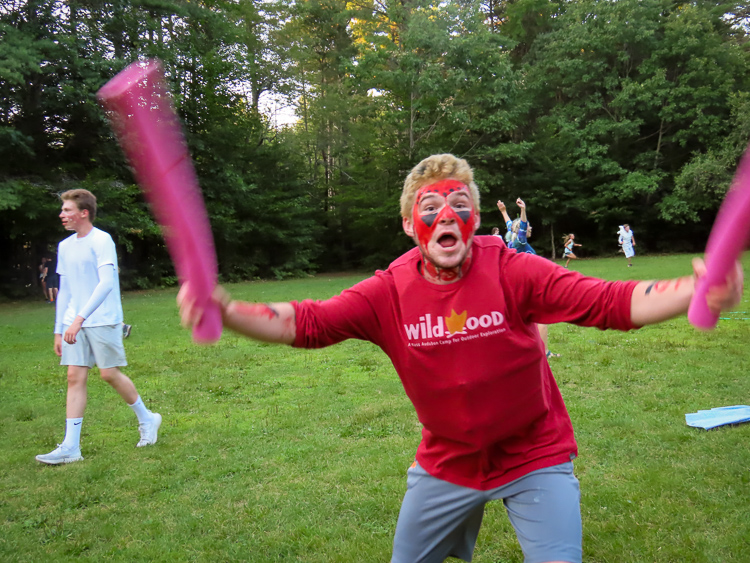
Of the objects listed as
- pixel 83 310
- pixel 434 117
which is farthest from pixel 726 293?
pixel 434 117

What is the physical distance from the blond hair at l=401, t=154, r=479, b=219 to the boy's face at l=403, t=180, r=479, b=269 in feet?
0.10

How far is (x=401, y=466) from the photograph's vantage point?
5.69 meters

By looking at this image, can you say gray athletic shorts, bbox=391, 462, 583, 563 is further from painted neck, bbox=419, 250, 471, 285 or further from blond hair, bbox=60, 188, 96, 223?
blond hair, bbox=60, 188, 96, 223

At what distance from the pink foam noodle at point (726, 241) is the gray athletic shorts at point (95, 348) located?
543 cm

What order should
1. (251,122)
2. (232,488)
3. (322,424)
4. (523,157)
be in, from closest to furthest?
(232,488), (322,424), (251,122), (523,157)

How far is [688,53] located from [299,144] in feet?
83.5

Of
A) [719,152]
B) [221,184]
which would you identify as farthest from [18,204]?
[719,152]

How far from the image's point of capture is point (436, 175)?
3000 mm

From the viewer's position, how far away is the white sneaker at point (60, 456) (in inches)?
241

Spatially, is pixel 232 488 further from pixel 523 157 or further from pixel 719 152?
pixel 719 152

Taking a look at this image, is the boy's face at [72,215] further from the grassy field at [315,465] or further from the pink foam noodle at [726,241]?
the pink foam noodle at [726,241]

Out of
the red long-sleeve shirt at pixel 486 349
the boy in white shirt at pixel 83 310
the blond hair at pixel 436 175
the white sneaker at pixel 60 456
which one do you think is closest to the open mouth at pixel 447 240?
the red long-sleeve shirt at pixel 486 349

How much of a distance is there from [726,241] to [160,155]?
1782 mm

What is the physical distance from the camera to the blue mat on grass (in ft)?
20.3
